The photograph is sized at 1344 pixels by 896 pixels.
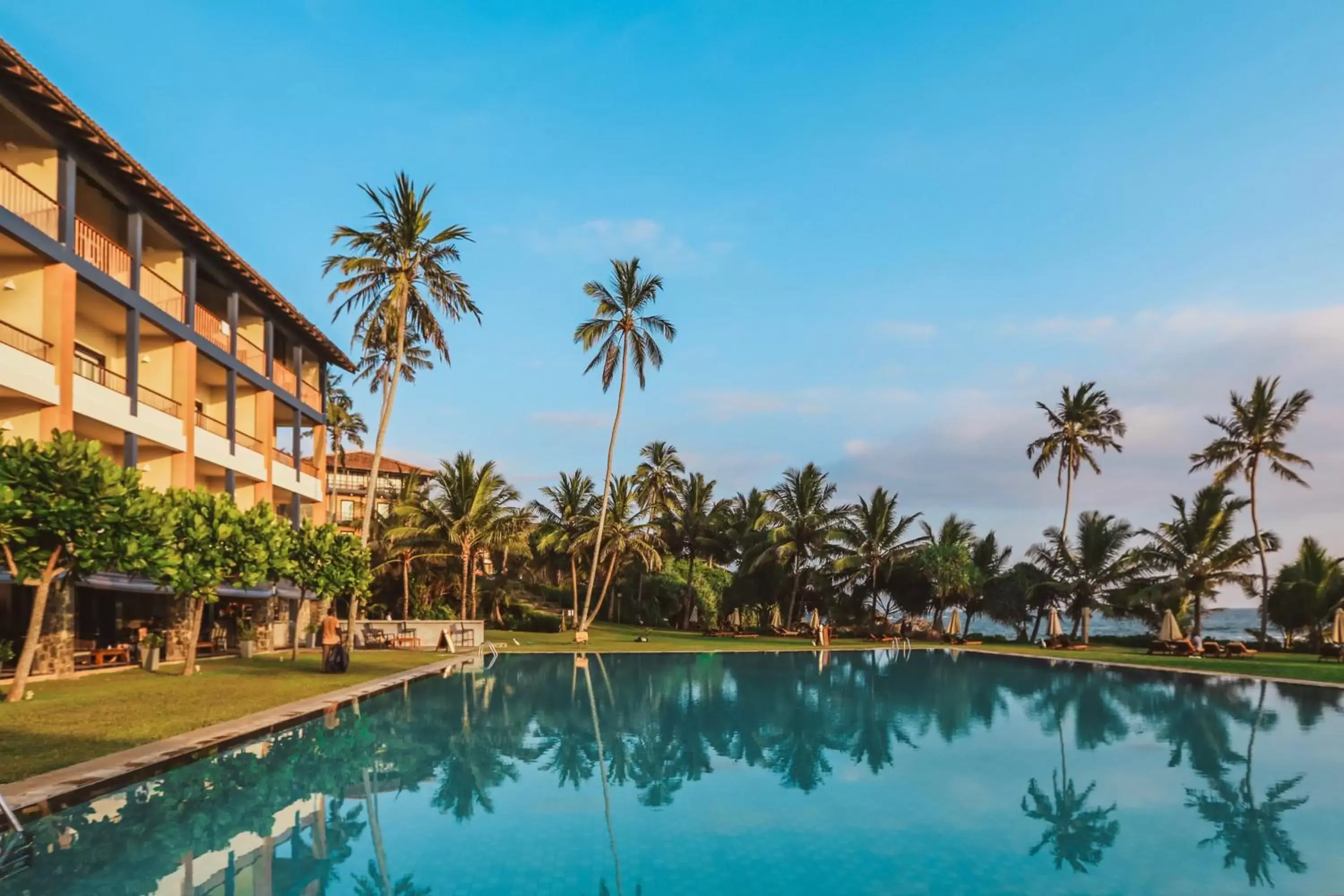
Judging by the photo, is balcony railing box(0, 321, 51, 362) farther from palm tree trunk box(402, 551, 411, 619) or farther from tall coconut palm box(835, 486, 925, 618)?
tall coconut palm box(835, 486, 925, 618)

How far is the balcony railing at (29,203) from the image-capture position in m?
17.5

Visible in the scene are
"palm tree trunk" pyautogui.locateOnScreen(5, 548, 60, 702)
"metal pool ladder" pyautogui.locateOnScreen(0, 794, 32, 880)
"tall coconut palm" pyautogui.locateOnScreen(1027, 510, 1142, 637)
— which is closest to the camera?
"metal pool ladder" pyautogui.locateOnScreen(0, 794, 32, 880)

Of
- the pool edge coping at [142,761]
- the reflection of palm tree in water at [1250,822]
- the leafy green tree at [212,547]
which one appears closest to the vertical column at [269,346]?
the leafy green tree at [212,547]

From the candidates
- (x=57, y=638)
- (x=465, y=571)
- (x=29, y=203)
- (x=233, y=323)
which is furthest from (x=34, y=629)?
(x=465, y=571)

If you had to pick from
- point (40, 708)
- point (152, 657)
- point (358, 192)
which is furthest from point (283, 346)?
point (40, 708)

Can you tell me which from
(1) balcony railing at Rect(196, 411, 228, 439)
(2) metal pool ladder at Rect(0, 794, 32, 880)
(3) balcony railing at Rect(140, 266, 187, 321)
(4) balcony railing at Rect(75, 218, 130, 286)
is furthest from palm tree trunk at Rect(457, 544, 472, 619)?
(2) metal pool ladder at Rect(0, 794, 32, 880)

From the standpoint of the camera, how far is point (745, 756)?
43.3 feet

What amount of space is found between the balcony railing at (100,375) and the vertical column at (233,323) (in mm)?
3758

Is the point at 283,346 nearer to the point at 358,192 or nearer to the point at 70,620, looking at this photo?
the point at 358,192

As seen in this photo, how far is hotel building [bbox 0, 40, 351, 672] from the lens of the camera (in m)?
18.1

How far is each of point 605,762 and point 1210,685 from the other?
1853 cm

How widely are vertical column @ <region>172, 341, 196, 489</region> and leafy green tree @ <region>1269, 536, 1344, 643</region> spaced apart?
40.7 m

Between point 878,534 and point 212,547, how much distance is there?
31943 mm

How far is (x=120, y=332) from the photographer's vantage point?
23.6 meters
